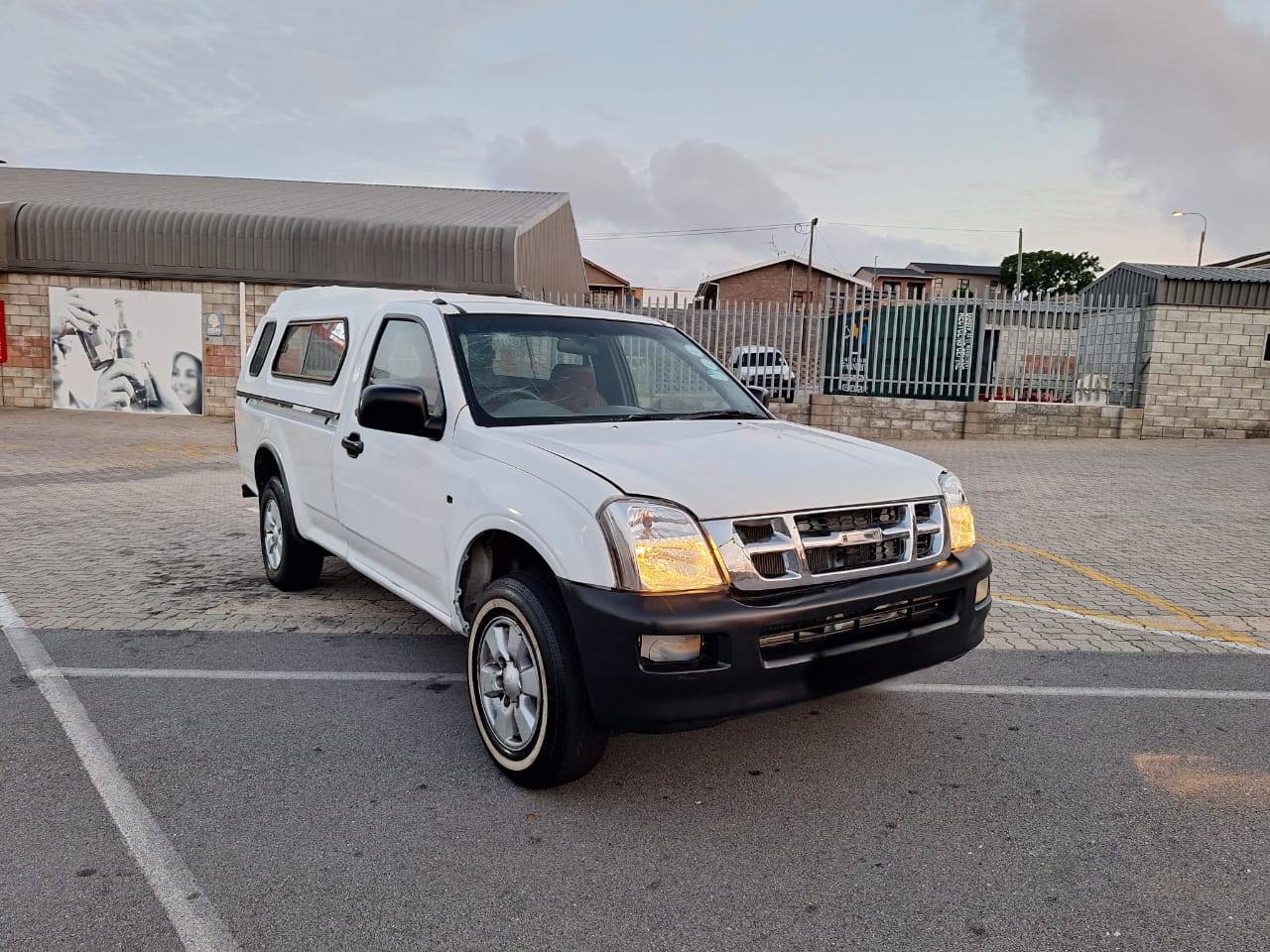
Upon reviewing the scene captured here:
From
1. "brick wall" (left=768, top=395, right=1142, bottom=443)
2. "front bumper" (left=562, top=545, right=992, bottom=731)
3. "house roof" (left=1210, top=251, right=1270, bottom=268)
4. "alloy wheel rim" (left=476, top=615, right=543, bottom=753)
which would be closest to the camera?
"front bumper" (left=562, top=545, right=992, bottom=731)

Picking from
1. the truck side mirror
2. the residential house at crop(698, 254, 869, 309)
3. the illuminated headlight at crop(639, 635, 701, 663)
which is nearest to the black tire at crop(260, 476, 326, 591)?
the truck side mirror

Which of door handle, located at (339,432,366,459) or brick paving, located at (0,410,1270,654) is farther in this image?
brick paving, located at (0,410,1270,654)

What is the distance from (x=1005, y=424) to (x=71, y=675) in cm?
1620

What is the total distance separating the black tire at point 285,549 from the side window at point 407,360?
139 centimetres

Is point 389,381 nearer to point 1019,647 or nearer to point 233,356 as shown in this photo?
point 1019,647

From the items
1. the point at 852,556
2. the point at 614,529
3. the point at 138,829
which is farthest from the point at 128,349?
the point at 852,556

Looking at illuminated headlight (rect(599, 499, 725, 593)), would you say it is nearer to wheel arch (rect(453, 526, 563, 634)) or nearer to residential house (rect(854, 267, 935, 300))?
wheel arch (rect(453, 526, 563, 634))

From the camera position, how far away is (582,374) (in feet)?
14.2

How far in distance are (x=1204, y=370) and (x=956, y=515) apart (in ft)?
55.4

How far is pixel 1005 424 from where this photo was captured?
17.3 meters

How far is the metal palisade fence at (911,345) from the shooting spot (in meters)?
16.9

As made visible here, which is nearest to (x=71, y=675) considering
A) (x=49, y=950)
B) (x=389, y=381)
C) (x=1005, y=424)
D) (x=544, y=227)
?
(x=389, y=381)

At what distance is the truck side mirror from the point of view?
3699 millimetres

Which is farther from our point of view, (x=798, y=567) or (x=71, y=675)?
(x=71, y=675)
